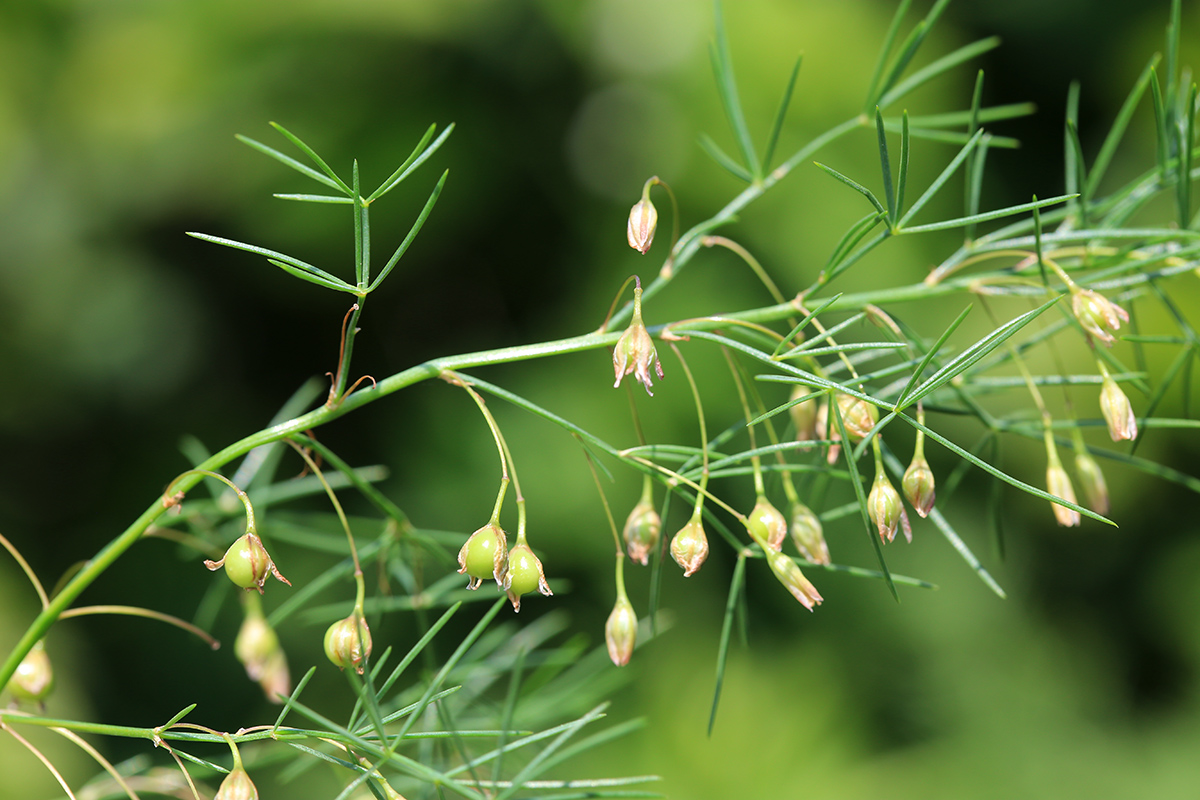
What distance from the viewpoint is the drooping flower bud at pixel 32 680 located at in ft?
1.16

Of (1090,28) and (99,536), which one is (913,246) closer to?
(1090,28)

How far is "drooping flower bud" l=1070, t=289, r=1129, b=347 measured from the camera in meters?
0.31

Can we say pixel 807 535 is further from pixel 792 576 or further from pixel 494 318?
pixel 494 318

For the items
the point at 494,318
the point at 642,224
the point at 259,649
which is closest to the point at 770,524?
the point at 642,224

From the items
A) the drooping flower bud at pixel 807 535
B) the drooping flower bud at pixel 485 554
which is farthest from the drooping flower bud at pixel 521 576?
the drooping flower bud at pixel 807 535

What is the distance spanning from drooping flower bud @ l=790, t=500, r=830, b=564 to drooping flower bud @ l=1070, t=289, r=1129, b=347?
0.12 meters

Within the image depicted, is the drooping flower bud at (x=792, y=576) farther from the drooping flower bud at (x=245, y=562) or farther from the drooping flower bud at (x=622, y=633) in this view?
the drooping flower bud at (x=245, y=562)

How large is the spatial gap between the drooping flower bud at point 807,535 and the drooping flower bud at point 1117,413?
4.7 inches

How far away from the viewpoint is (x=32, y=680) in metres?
0.35

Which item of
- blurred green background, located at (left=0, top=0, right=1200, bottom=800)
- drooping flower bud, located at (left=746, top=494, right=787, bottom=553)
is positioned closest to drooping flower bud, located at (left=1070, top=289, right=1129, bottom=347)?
drooping flower bud, located at (left=746, top=494, right=787, bottom=553)

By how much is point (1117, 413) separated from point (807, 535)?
0.42 feet

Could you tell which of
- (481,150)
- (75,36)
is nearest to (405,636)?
(481,150)

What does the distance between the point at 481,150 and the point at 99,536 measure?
93cm

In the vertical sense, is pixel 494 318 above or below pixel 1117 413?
below
